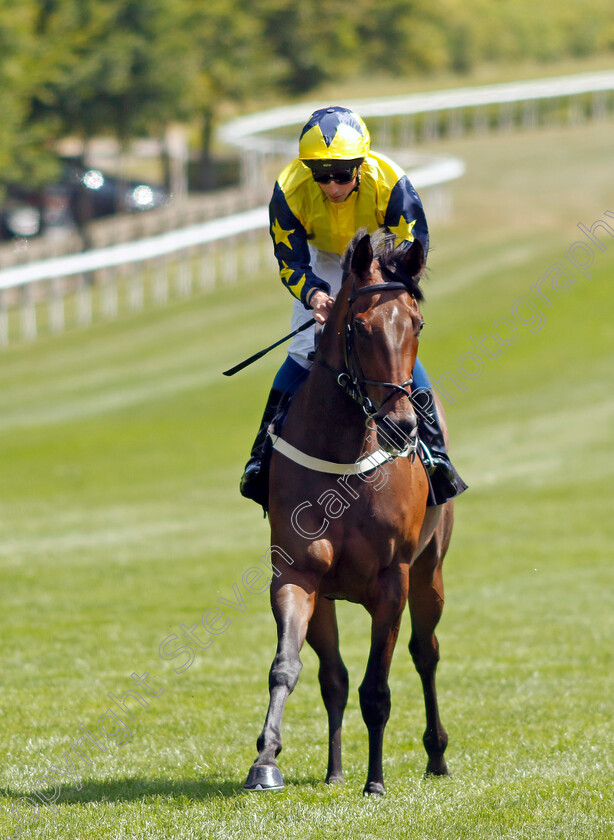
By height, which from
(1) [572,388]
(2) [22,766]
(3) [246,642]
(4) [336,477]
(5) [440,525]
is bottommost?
(1) [572,388]

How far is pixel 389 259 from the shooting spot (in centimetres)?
542

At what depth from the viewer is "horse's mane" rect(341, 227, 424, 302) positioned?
536 centimetres

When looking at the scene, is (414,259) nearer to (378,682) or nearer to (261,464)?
(261,464)

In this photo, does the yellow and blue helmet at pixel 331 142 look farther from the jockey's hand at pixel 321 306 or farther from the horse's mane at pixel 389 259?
the jockey's hand at pixel 321 306

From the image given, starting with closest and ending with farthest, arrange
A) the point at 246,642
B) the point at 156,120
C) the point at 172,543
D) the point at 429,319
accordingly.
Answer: the point at 246,642
the point at 172,543
the point at 429,319
the point at 156,120

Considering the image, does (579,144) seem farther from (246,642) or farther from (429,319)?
(246,642)

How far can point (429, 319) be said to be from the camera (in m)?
26.1

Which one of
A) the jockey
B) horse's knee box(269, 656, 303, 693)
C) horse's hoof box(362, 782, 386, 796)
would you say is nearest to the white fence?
the jockey

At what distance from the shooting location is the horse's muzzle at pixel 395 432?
4.96 m

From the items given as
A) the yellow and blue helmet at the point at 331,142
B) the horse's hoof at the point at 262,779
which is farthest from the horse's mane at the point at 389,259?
the horse's hoof at the point at 262,779

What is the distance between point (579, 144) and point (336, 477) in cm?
3774

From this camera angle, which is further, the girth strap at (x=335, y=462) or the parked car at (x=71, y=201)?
the parked car at (x=71, y=201)

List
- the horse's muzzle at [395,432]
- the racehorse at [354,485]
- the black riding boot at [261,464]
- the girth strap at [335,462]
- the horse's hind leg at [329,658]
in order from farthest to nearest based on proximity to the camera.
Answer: the horse's hind leg at [329,658] → the black riding boot at [261,464] → the girth strap at [335,462] → the racehorse at [354,485] → the horse's muzzle at [395,432]

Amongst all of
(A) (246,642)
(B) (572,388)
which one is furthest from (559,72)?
(A) (246,642)
